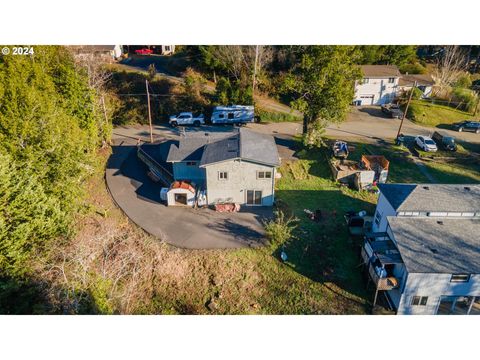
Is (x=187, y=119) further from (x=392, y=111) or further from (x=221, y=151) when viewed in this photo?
(x=392, y=111)

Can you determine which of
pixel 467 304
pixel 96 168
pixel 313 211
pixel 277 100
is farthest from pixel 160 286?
pixel 277 100

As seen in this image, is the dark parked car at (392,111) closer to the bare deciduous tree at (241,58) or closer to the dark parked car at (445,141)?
the dark parked car at (445,141)

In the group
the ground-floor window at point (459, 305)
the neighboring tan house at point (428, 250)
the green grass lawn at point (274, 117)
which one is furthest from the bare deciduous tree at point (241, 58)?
the ground-floor window at point (459, 305)

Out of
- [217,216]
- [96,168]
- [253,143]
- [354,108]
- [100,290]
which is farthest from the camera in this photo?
[354,108]

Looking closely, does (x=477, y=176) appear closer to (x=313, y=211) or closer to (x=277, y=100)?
(x=313, y=211)

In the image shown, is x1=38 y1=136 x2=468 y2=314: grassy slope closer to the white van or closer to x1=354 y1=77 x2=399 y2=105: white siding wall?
the white van

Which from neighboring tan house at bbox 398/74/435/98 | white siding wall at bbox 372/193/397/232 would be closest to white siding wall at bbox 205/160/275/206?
white siding wall at bbox 372/193/397/232
